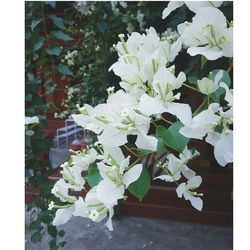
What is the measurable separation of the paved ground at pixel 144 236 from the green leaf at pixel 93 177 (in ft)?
6.64

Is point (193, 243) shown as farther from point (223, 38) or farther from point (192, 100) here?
point (223, 38)

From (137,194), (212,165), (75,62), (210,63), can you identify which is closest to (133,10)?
(75,62)

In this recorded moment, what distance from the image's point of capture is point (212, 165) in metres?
3.00

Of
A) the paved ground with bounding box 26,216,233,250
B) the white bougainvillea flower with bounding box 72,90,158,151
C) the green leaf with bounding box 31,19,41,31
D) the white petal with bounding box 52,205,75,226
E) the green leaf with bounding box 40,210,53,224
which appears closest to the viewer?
the white bougainvillea flower with bounding box 72,90,158,151

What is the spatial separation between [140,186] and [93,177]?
8 cm

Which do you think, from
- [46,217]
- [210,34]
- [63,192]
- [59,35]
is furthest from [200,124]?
[46,217]

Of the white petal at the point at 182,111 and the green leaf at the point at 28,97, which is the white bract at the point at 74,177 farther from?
the green leaf at the point at 28,97

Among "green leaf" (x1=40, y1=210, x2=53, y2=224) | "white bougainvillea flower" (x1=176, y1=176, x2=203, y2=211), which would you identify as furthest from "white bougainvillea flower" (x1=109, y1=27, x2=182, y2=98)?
"green leaf" (x1=40, y1=210, x2=53, y2=224)

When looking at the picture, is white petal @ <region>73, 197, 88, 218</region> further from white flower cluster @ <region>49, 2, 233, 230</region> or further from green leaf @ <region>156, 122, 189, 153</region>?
green leaf @ <region>156, 122, 189, 153</region>

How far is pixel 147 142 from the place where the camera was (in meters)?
0.44

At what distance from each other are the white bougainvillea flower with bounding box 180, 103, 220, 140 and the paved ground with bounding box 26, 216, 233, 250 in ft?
7.08

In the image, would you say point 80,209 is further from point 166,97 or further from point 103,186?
point 166,97

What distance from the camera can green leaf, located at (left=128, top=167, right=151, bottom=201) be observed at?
19.0 inches

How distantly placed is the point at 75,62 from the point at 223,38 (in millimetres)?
2331
